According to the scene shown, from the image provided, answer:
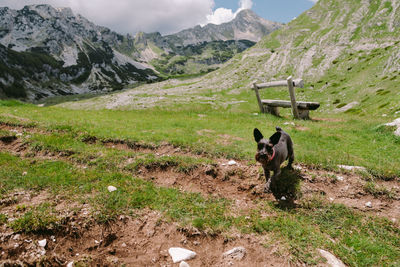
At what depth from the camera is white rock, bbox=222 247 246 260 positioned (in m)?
5.30

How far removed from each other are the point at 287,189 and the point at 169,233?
200 inches

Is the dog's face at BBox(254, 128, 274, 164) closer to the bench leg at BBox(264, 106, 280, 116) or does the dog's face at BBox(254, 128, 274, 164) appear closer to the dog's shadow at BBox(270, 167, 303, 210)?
the dog's shadow at BBox(270, 167, 303, 210)

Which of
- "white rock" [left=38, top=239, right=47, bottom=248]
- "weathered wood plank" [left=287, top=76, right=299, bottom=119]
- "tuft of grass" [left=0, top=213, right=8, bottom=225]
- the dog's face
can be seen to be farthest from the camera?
"weathered wood plank" [left=287, top=76, right=299, bottom=119]

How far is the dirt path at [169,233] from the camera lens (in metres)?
5.11

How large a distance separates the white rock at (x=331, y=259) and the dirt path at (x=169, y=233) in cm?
107

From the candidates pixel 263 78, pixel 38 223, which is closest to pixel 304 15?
pixel 263 78

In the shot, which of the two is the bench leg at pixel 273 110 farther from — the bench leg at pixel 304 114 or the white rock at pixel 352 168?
the white rock at pixel 352 168

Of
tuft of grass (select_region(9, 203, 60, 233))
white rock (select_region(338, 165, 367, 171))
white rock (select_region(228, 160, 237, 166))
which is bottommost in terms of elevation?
white rock (select_region(338, 165, 367, 171))

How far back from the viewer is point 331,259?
5.16 m

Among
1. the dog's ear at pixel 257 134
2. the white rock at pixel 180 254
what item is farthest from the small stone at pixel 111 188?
the dog's ear at pixel 257 134

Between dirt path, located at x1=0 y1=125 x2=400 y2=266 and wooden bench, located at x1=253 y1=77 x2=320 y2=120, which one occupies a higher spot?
wooden bench, located at x1=253 y1=77 x2=320 y2=120

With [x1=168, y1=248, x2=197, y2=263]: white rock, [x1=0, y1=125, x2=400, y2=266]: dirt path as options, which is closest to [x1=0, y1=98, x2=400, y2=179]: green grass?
[x1=0, y1=125, x2=400, y2=266]: dirt path

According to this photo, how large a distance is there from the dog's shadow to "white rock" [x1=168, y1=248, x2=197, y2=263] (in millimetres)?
3815

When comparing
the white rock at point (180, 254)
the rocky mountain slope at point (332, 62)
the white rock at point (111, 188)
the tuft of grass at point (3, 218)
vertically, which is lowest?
the white rock at point (180, 254)
